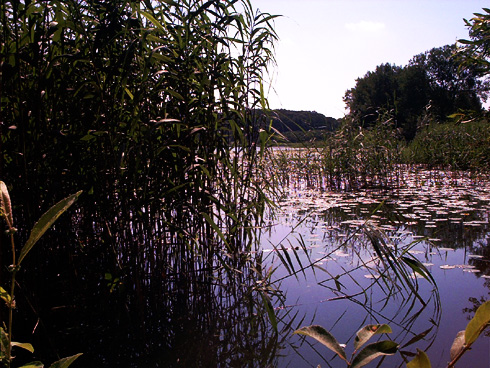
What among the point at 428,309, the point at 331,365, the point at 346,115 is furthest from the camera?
the point at 346,115

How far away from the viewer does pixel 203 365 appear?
6.42 feet

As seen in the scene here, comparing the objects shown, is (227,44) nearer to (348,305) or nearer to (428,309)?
(348,305)

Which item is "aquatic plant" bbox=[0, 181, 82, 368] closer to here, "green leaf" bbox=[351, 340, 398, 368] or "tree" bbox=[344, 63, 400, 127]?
"green leaf" bbox=[351, 340, 398, 368]

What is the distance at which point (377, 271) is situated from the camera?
9.96ft

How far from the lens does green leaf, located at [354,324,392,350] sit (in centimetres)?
62

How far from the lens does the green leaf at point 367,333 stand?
2.04 ft

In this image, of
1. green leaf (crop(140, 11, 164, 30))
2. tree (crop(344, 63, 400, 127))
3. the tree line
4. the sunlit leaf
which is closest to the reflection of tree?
the sunlit leaf

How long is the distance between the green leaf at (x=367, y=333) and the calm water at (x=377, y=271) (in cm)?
137

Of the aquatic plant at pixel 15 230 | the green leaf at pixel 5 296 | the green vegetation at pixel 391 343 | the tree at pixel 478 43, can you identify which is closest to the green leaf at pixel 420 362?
the green vegetation at pixel 391 343

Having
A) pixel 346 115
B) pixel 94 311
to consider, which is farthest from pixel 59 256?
pixel 346 115

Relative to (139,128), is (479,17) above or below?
above

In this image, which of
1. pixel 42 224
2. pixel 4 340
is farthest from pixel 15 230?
Answer: pixel 4 340

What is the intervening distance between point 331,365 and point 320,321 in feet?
1.35

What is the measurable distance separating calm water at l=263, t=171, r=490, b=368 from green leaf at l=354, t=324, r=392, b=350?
1.37 metres
